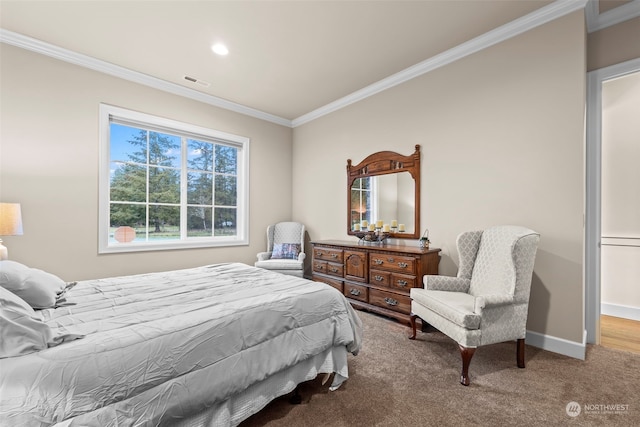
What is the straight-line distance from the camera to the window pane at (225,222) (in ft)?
14.8

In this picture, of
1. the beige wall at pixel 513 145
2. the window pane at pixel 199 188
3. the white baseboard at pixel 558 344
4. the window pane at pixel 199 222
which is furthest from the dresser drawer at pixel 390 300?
the window pane at pixel 199 188

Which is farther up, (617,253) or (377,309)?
(617,253)

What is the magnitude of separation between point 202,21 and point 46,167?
2.30 meters

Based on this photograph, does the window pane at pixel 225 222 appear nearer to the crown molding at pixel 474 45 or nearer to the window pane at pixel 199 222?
the window pane at pixel 199 222

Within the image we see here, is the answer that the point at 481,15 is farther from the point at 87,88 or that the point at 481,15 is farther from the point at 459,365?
the point at 87,88

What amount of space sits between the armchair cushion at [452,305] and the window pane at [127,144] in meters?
3.87

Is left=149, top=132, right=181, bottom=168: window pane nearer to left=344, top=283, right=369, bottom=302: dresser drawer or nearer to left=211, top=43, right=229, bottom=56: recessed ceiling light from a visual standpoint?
left=211, top=43, right=229, bottom=56: recessed ceiling light

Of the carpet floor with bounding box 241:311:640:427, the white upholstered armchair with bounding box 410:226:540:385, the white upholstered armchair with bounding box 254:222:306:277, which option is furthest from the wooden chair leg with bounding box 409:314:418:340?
the white upholstered armchair with bounding box 254:222:306:277

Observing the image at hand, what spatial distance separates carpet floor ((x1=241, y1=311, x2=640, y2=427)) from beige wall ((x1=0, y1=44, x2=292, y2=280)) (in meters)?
2.93

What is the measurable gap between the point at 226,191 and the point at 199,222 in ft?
2.21

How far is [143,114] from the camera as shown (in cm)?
365

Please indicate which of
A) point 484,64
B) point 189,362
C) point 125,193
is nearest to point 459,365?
point 189,362

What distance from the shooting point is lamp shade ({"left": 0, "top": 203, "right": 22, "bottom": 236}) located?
2381mm

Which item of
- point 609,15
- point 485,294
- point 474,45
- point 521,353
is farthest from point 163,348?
point 609,15
